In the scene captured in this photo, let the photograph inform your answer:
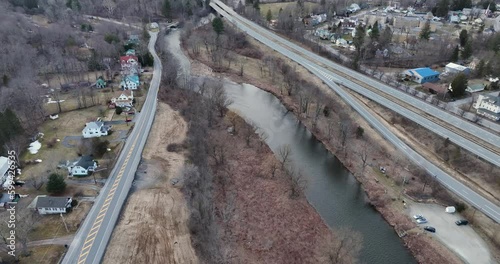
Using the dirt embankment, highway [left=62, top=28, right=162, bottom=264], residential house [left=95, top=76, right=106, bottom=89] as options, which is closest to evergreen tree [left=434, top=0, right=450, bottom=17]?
highway [left=62, top=28, right=162, bottom=264]

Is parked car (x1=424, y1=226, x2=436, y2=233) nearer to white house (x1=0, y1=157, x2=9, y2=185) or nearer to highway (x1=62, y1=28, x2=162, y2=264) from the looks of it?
highway (x1=62, y1=28, x2=162, y2=264)

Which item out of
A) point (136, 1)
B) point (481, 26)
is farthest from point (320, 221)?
point (136, 1)

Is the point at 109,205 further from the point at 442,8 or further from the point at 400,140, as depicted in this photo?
the point at 442,8

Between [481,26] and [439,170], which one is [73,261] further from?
[481,26]

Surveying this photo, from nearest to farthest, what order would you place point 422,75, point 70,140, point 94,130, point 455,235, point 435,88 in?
point 455,235, point 70,140, point 94,130, point 435,88, point 422,75

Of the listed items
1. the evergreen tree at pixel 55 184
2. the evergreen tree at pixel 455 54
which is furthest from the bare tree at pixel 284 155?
the evergreen tree at pixel 455 54

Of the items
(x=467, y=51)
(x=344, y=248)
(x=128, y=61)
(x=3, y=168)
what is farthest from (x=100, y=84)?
(x=467, y=51)
